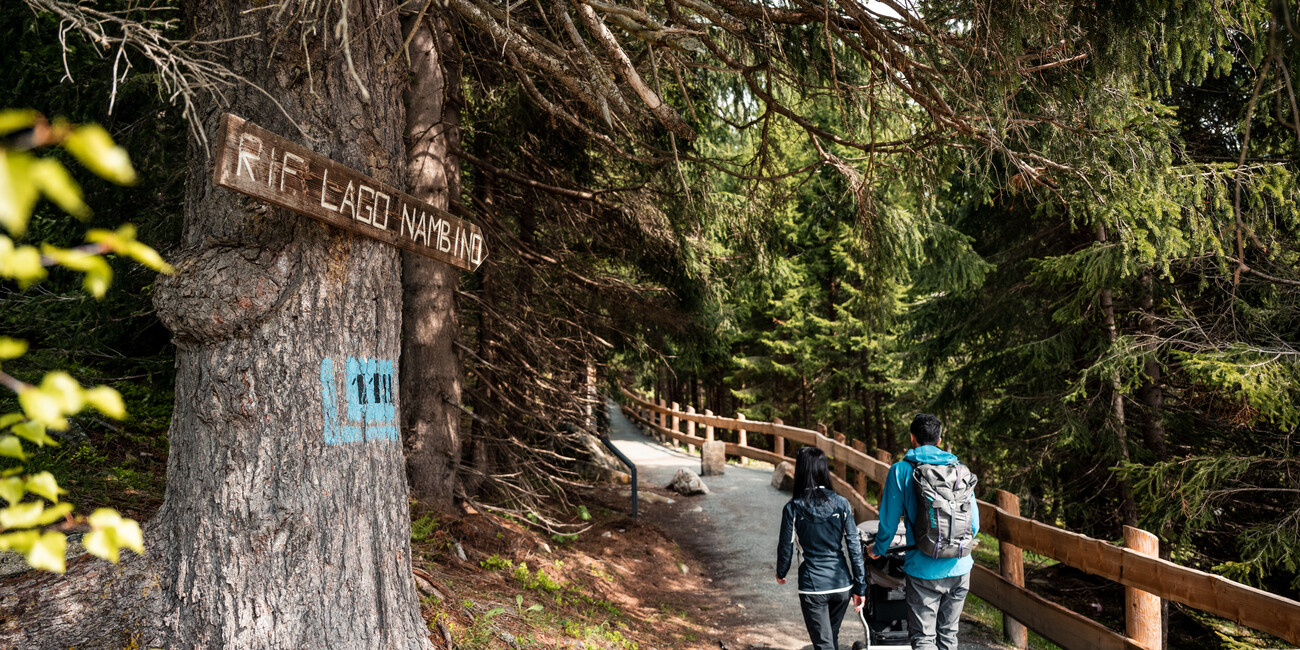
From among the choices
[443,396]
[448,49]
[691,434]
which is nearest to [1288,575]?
[443,396]

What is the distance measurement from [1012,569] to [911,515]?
1.81 meters

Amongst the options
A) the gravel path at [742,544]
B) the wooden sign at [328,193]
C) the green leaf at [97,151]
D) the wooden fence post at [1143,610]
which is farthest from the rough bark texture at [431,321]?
the green leaf at [97,151]

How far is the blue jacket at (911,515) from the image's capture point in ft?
14.1

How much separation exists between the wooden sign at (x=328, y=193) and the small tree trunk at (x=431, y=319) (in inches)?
89.6

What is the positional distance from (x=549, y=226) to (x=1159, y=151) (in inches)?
215

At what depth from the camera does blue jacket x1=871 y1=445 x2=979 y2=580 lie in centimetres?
431

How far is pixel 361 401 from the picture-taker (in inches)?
132

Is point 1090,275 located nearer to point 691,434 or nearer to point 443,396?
point 443,396

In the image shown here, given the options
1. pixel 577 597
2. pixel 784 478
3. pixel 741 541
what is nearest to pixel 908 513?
pixel 577 597

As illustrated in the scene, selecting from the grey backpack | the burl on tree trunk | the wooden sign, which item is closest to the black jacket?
the grey backpack

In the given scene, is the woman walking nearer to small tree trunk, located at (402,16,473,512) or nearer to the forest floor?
the forest floor

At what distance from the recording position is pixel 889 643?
491cm

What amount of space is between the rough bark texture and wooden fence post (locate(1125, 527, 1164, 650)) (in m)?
4.85

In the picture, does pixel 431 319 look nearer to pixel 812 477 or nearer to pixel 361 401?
pixel 361 401
